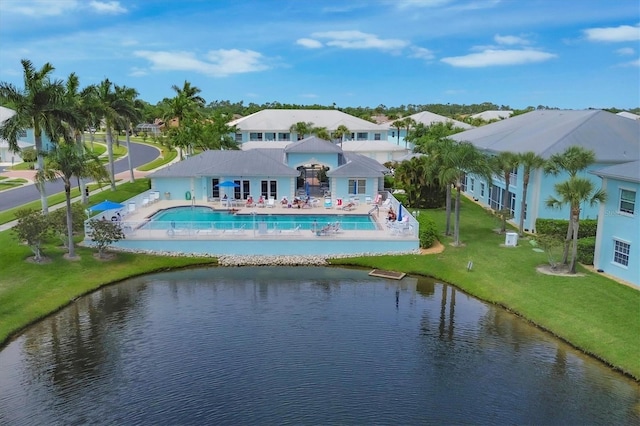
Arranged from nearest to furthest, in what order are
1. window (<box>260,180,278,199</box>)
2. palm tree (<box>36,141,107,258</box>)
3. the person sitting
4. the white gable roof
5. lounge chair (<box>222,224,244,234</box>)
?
1. palm tree (<box>36,141,107,258</box>)
2. lounge chair (<box>222,224,244,234</box>)
3. the person sitting
4. window (<box>260,180,278,199</box>)
5. the white gable roof

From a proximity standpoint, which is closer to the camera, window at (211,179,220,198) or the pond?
the pond

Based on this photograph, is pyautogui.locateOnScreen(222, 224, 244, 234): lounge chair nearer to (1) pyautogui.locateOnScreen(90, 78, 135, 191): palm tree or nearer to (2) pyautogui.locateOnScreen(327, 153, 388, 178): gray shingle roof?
(2) pyautogui.locateOnScreen(327, 153, 388, 178): gray shingle roof

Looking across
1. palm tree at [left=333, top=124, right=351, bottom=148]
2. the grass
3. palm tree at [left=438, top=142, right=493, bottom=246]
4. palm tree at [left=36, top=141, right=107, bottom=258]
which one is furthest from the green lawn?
palm tree at [left=333, top=124, right=351, bottom=148]

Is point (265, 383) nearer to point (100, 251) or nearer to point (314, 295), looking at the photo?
point (314, 295)

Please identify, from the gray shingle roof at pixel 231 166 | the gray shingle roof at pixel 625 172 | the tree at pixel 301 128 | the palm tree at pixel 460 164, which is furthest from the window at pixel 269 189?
the tree at pixel 301 128

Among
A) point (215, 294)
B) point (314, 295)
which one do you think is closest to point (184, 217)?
point (215, 294)

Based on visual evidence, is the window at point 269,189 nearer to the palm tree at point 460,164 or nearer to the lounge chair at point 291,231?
the lounge chair at point 291,231

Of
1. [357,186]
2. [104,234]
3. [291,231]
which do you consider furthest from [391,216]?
[104,234]

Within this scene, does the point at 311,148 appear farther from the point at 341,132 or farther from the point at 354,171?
the point at 341,132
